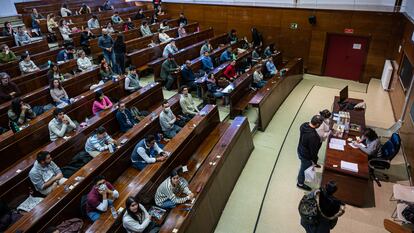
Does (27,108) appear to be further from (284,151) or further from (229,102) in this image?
(284,151)

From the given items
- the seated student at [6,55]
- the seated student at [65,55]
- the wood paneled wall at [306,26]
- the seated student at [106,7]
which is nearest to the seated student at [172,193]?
the seated student at [65,55]

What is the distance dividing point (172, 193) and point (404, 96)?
595cm

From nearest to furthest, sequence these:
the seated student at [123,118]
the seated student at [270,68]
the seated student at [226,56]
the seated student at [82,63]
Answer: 1. the seated student at [123,118]
2. the seated student at [82,63]
3. the seated student at [270,68]
4. the seated student at [226,56]

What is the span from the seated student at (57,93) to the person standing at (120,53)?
2.15m

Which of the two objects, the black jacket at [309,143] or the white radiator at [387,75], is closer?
the black jacket at [309,143]

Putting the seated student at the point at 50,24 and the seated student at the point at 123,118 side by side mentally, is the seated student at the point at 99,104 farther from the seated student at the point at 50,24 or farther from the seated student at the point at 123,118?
the seated student at the point at 50,24

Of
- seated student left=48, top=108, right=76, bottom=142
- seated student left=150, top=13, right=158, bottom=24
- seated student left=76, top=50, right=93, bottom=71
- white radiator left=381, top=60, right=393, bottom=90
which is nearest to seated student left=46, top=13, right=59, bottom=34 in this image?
seated student left=76, top=50, right=93, bottom=71

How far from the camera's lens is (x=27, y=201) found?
4.13 metres

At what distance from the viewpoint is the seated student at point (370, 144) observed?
16.0 ft

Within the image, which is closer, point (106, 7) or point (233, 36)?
point (233, 36)

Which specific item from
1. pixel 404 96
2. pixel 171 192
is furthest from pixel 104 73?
pixel 404 96

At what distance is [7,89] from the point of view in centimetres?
606

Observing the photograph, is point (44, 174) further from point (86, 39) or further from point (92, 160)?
point (86, 39)

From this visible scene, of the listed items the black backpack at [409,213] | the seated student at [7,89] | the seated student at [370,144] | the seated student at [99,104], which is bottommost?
the black backpack at [409,213]
